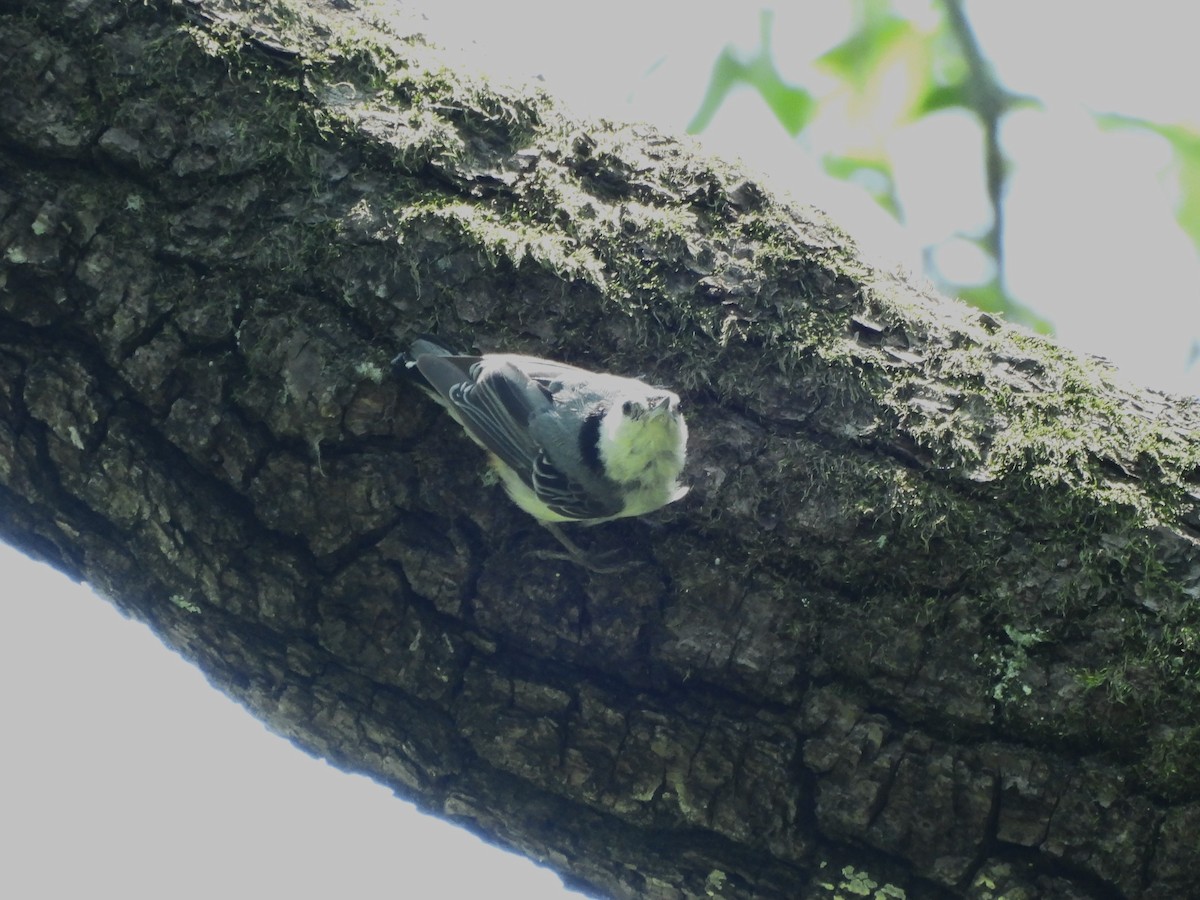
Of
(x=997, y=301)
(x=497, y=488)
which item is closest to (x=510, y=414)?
(x=497, y=488)

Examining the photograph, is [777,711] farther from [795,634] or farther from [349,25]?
[349,25]

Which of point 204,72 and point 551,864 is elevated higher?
point 204,72

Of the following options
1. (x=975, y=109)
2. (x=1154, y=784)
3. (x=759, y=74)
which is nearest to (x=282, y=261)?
(x=759, y=74)

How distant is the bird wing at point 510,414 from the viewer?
275 cm

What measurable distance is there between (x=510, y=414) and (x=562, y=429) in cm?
25

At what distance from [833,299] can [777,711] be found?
1185 mm

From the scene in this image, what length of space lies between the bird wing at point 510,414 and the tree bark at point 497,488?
91mm

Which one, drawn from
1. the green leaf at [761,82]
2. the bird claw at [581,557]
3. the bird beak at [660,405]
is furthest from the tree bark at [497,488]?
the green leaf at [761,82]

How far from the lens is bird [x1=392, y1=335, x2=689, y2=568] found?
9.02 ft

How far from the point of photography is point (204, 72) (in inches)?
114

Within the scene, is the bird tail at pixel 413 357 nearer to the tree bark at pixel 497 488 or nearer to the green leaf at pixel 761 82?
the tree bark at pixel 497 488

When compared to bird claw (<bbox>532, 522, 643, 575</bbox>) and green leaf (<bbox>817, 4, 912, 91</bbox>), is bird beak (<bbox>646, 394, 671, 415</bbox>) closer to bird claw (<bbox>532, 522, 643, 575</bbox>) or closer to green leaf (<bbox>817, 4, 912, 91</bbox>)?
bird claw (<bbox>532, 522, 643, 575</bbox>)

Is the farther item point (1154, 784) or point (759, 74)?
point (759, 74)

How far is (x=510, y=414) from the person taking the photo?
9.48 feet
